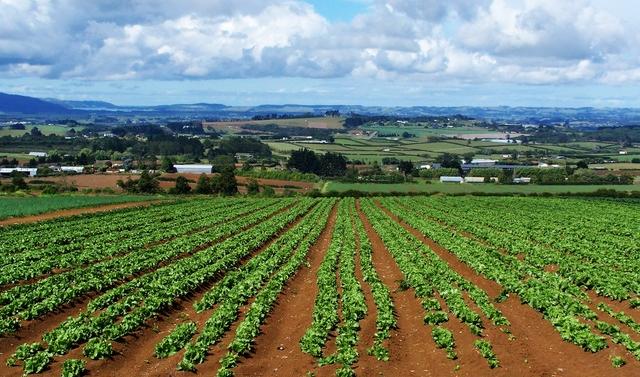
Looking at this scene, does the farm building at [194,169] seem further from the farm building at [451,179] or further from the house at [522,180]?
the house at [522,180]

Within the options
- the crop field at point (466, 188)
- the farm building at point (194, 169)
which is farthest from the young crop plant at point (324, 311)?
the farm building at point (194, 169)

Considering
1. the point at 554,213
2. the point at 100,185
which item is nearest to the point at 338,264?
the point at 554,213

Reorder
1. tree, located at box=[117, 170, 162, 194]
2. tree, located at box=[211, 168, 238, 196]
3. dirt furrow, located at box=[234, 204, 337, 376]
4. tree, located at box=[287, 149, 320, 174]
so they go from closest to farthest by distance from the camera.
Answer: dirt furrow, located at box=[234, 204, 337, 376] → tree, located at box=[117, 170, 162, 194] → tree, located at box=[211, 168, 238, 196] → tree, located at box=[287, 149, 320, 174]

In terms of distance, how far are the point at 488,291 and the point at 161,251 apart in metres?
16.1

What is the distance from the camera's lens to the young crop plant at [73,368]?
13758 millimetres

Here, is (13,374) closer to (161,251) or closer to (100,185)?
(161,251)

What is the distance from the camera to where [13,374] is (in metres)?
14.1

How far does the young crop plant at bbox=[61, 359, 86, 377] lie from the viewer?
13758 mm

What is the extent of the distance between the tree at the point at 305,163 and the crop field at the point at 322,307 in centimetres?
10685

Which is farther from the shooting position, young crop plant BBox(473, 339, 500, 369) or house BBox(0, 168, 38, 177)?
house BBox(0, 168, 38, 177)

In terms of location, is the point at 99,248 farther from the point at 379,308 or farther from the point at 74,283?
the point at 379,308

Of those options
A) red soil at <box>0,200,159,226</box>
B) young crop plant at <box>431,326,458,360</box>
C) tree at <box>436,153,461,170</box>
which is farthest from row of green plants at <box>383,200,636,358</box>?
tree at <box>436,153,461,170</box>

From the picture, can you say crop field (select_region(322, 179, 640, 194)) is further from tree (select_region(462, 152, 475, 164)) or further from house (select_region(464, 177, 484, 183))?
tree (select_region(462, 152, 475, 164))

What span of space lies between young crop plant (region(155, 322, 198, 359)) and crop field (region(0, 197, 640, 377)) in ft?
0.15
